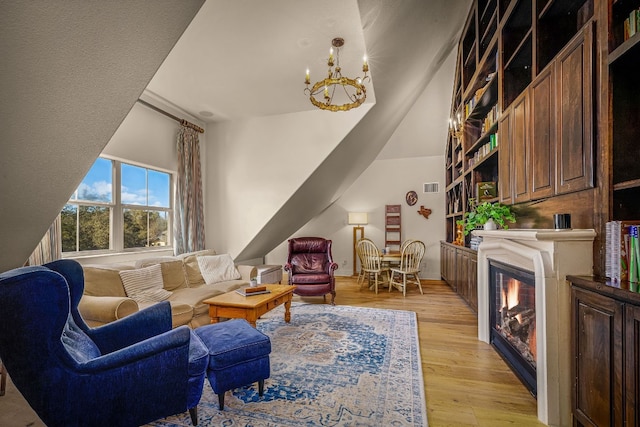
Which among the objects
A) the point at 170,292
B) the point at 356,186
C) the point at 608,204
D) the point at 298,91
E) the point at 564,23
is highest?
the point at 298,91

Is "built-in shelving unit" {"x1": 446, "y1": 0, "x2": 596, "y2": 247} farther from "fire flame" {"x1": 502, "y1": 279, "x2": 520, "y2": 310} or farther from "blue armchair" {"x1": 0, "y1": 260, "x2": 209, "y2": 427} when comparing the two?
"blue armchair" {"x1": 0, "y1": 260, "x2": 209, "y2": 427}

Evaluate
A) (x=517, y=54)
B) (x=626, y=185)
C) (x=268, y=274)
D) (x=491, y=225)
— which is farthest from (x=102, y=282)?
(x=517, y=54)

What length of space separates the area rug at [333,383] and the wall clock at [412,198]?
3.65m

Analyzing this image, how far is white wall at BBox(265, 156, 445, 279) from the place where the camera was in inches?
256

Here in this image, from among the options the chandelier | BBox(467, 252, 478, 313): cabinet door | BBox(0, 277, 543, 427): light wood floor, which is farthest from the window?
BBox(467, 252, 478, 313): cabinet door

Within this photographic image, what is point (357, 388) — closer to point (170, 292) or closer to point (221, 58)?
point (170, 292)

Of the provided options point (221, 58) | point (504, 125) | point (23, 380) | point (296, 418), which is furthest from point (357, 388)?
point (221, 58)

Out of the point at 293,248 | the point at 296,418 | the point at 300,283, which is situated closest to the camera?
the point at 296,418

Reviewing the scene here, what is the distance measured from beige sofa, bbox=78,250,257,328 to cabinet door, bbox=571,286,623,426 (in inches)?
115

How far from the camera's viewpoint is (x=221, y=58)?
302 cm

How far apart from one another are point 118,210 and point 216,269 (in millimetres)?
1419

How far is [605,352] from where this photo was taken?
4.33ft

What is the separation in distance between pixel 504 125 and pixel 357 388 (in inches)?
102

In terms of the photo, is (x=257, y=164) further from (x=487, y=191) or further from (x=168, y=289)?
(x=487, y=191)
